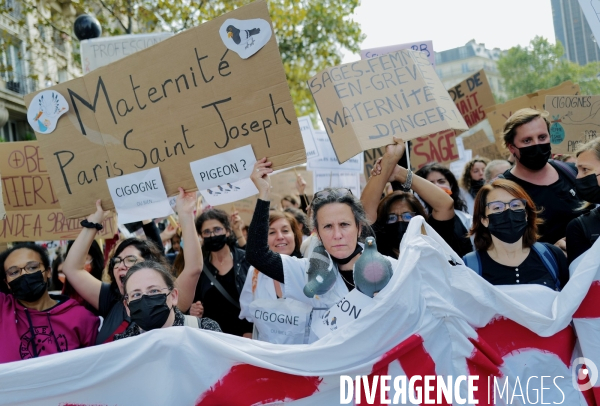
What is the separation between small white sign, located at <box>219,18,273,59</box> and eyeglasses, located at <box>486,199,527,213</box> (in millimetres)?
1484

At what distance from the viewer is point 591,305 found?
283cm

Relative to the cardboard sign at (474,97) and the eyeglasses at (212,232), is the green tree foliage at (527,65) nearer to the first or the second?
the cardboard sign at (474,97)

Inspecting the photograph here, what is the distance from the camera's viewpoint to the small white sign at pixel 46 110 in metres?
4.12

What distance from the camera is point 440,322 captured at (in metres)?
2.71

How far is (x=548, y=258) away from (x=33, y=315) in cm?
255

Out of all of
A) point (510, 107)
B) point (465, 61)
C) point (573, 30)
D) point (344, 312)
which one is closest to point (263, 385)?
point (344, 312)

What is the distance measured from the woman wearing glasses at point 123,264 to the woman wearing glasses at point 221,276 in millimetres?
443

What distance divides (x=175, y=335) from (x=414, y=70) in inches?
95.5

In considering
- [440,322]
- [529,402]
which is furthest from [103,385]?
[529,402]

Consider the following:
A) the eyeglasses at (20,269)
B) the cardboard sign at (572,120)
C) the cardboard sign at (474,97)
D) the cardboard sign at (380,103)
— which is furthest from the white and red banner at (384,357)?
the cardboard sign at (474,97)

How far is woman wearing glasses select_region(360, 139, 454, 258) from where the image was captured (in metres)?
3.86

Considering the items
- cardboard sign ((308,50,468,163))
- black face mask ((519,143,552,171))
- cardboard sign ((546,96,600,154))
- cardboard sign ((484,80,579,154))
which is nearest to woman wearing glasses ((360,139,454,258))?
cardboard sign ((308,50,468,163))

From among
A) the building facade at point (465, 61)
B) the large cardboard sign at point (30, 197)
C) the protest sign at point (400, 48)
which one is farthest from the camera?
the building facade at point (465, 61)

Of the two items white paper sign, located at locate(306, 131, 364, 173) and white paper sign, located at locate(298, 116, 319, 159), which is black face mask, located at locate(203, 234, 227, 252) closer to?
white paper sign, located at locate(306, 131, 364, 173)
